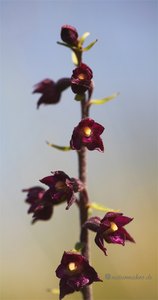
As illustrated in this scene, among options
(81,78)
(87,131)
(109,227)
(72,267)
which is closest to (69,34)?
(81,78)

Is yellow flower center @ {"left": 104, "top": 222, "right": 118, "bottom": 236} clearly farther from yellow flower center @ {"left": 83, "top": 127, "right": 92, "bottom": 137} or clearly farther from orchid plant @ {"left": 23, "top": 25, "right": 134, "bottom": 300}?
yellow flower center @ {"left": 83, "top": 127, "right": 92, "bottom": 137}

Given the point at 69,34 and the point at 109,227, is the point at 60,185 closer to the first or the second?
the point at 109,227

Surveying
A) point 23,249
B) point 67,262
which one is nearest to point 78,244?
point 67,262

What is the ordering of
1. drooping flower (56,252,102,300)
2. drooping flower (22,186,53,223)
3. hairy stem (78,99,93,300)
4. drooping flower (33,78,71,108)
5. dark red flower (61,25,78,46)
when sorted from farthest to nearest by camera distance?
drooping flower (33,78,71,108)
drooping flower (22,186,53,223)
dark red flower (61,25,78,46)
hairy stem (78,99,93,300)
drooping flower (56,252,102,300)

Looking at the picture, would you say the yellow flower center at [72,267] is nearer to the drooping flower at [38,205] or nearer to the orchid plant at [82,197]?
the orchid plant at [82,197]

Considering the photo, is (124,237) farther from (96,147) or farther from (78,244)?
(96,147)

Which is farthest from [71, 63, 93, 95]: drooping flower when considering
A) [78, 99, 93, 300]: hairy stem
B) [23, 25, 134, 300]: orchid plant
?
[78, 99, 93, 300]: hairy stem
